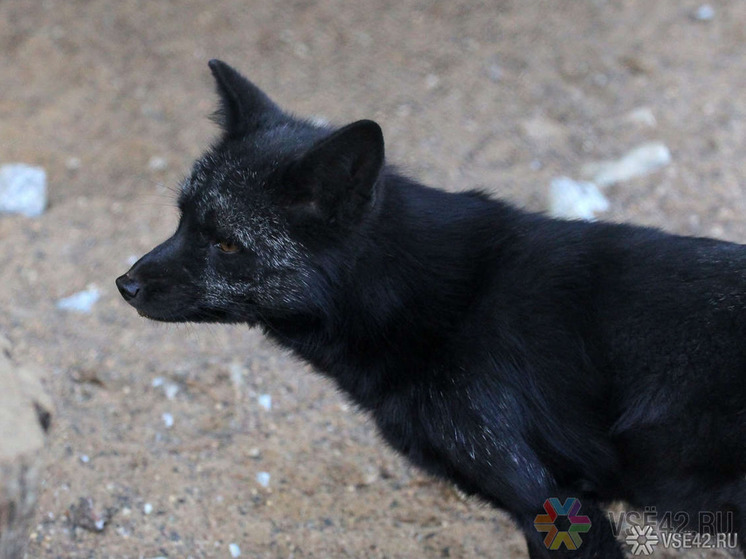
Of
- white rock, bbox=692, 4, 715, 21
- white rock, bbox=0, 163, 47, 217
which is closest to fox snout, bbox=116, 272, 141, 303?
white rock, bbox=0, 163, 47, 217

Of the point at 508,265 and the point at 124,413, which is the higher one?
the point at 508,265

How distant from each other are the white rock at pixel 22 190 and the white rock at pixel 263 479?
3.01 m

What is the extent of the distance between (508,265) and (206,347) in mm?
2415

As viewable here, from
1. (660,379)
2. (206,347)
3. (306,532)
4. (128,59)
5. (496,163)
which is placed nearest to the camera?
(660,379)

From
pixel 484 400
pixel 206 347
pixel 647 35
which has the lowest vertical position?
pixel 206 347

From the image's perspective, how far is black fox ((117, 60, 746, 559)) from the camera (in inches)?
120

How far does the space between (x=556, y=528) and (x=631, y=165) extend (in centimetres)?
400

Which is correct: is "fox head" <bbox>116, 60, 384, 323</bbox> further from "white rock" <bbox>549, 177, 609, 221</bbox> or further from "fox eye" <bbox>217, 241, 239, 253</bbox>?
"white rock" <bbox>549, 177, 609, 221</bbox>

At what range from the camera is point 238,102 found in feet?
12.5

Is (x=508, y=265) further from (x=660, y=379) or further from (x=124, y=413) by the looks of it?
(x=124, y=413)

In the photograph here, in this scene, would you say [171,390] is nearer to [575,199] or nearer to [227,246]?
[227,246]

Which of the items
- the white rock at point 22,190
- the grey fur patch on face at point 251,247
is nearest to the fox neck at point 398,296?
the grey fur patch on face at point 251,247

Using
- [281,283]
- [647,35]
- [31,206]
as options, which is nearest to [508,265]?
[281,283]

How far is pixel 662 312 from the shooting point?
3.11m
